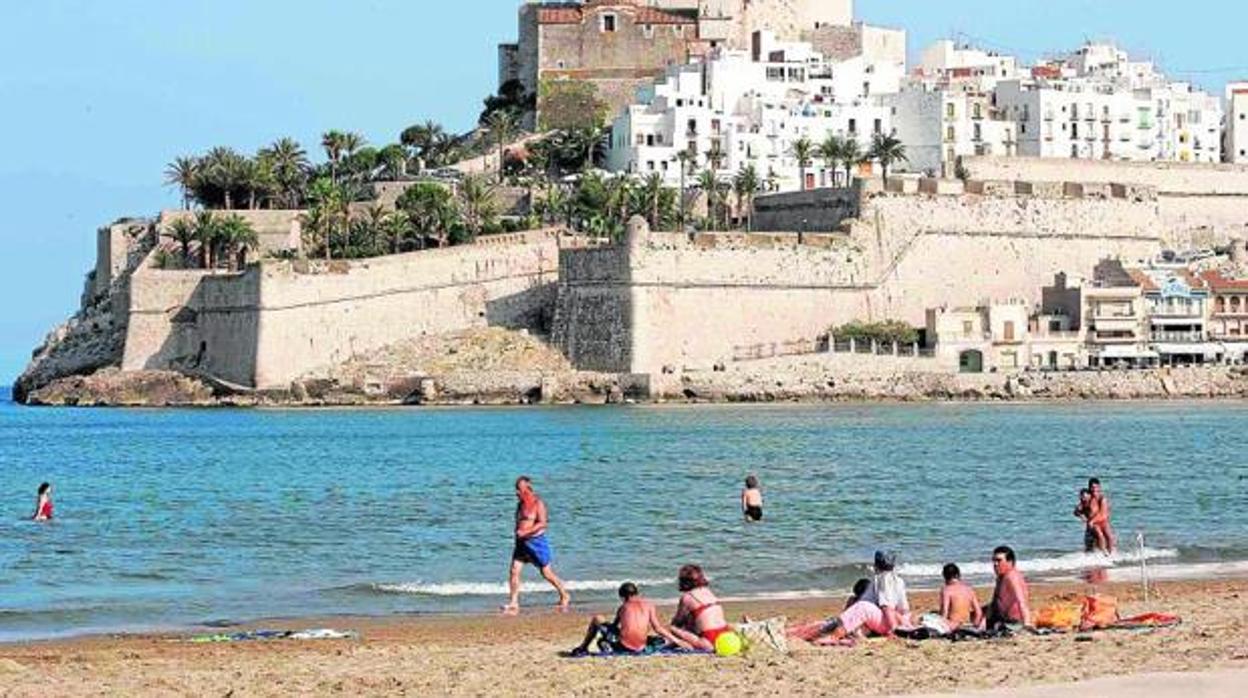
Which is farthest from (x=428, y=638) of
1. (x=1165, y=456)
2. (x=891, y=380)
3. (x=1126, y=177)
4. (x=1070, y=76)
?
(x=1070, y=76)

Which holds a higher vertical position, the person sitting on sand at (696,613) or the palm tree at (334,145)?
the palm tree at (334,145)

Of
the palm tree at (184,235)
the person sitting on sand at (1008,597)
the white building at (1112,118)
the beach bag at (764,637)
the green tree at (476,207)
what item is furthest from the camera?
the white building at (1112,118)

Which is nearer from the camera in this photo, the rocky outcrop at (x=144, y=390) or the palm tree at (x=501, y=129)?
the rocky outcrop at (x=144, y=390)

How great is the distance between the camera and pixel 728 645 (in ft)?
50.1

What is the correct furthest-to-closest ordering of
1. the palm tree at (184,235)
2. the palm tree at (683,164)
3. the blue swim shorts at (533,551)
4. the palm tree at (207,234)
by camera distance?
the palm tree at (683,164)
the palm tree at (184,235)
the palm tree at (207,234)
the blue swim shorts at (533,551)

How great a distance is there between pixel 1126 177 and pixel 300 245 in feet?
72.2

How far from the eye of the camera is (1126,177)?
68375 mm

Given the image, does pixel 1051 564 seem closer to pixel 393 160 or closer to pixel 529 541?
pixel 529 541

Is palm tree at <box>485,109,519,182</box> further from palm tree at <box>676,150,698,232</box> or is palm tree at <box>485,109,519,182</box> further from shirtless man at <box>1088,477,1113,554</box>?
shirtless man at <box>1088,477,1113,554</box>

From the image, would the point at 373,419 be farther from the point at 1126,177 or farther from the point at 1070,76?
the point at 1070,76

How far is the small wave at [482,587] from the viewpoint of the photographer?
2072cm

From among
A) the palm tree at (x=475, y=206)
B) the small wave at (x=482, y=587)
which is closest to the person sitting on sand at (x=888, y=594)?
the small wave at (x=482, y=587)

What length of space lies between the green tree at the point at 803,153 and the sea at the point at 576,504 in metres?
12.7

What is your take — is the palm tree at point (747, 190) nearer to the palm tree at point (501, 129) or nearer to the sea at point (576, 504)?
the palm tree at point (501, 129)
